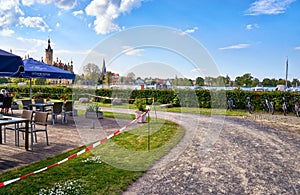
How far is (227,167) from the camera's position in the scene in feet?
13.7

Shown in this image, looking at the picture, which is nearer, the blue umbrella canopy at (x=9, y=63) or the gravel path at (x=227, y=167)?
the gravel path at (x=227, y=167)

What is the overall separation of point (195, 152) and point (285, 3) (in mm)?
11993

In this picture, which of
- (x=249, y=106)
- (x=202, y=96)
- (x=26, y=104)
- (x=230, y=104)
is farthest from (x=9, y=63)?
(x=202, y=96)

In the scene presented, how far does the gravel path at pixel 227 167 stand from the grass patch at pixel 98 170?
0.87 ft

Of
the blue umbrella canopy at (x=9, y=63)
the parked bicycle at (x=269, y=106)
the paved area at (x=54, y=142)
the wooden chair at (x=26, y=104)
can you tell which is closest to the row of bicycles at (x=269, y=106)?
the parked bicycle at (x=269, y=106)

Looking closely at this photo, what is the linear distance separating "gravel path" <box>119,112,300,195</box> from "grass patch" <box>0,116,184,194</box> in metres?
0.27

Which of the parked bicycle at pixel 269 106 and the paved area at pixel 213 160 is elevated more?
the parked bicycle at pixel 269 106

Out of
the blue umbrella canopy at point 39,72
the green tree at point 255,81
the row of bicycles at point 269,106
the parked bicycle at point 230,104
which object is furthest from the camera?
the green tree at point 255,81

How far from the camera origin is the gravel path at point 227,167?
331cm

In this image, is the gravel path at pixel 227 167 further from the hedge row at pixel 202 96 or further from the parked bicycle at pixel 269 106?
the hedge row at pixel 202 96

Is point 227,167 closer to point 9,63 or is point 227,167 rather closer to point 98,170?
point 98,170

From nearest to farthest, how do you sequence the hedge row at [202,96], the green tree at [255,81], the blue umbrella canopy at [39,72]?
the blue umbrella canopy at [39,72]
the hedge row at [202,96]
the green tree at [255,81]

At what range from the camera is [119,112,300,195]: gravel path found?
3.31 m

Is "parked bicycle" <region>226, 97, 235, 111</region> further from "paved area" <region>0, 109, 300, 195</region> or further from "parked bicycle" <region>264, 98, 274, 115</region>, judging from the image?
"paved area" <region>0, 109, 300, 195</region>
